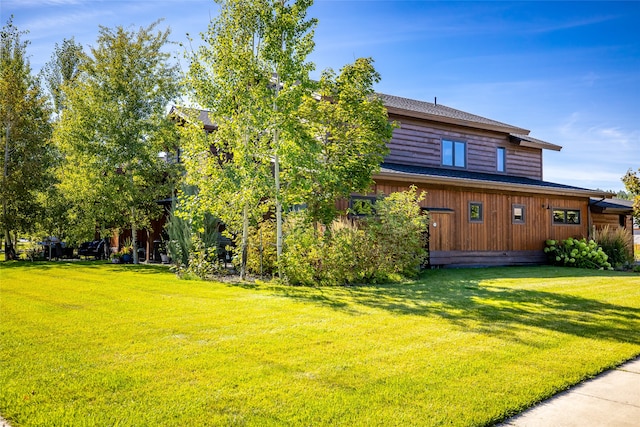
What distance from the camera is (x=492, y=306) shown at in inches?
322

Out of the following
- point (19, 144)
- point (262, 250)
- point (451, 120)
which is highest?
point (451, 120)

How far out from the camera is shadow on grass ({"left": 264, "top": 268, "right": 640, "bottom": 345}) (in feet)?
21.3

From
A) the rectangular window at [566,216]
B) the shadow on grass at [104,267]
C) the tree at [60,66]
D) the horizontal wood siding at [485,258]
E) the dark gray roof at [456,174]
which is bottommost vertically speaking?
the shadow on grass at [104,267]

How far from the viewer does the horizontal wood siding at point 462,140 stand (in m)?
19.5

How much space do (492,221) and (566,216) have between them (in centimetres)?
483

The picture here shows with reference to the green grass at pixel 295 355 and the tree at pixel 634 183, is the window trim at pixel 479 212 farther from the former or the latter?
the green grass at pixel 295 355

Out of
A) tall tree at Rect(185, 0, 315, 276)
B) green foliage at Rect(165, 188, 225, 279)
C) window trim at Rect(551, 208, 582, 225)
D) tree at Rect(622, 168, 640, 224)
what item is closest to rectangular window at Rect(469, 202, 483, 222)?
window trim at Rect(551, 208, 582, 225)

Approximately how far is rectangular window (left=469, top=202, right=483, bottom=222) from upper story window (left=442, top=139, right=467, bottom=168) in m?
2.92

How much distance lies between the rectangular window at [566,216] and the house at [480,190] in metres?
0.05

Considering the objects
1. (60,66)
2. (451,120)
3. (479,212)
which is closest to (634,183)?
(479,212)

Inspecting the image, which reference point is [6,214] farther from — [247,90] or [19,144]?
[247,90]

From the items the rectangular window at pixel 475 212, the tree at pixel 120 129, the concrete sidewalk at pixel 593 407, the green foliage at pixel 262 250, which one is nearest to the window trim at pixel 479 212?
the rectangular window at pixel 475 212

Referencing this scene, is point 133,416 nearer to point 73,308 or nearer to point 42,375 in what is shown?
point 42,375

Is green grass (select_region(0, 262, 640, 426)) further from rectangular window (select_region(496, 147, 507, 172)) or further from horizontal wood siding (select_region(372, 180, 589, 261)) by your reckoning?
rectangular window (select_region(496, 147, 507, 172))
